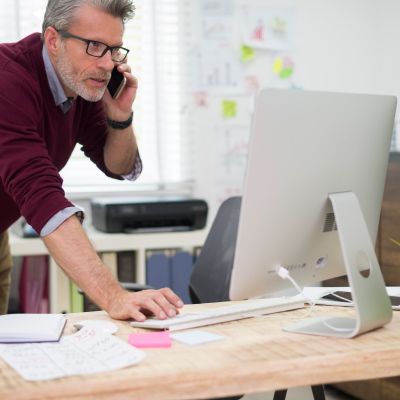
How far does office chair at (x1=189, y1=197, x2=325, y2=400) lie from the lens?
7.29ft

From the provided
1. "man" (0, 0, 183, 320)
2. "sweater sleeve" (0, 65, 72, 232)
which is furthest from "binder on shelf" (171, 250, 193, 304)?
"sweater sleeve" (0, 65, 72, 232)

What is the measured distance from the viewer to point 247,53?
12.3 ft

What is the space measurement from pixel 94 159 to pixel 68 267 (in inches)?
31.7

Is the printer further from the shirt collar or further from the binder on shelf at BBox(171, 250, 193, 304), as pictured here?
the shirt collar

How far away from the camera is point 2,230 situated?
7.20ft

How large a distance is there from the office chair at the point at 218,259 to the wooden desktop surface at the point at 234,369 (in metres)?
0.88

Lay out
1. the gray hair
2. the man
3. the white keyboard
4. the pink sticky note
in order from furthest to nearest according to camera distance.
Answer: the gray hair < the man < the white keyboard < the pink sticky note

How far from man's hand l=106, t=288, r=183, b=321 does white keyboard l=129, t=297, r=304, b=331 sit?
17 millimetres

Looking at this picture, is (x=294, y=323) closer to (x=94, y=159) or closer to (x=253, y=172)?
(x=253, y=172)

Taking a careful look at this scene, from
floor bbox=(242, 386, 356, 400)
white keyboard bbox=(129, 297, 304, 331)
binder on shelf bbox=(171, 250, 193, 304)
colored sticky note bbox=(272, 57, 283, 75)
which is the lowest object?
floor bbox=(242, 386, 356, 400)

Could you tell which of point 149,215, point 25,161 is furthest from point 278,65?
point 25,161

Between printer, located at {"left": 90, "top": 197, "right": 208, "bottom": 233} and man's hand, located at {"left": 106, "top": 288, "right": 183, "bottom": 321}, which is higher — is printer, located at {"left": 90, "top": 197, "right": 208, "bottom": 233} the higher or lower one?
the lower one

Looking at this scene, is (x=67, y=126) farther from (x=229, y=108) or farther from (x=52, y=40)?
(x=229, y=108)

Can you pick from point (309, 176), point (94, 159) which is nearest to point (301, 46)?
point (94, 159)
